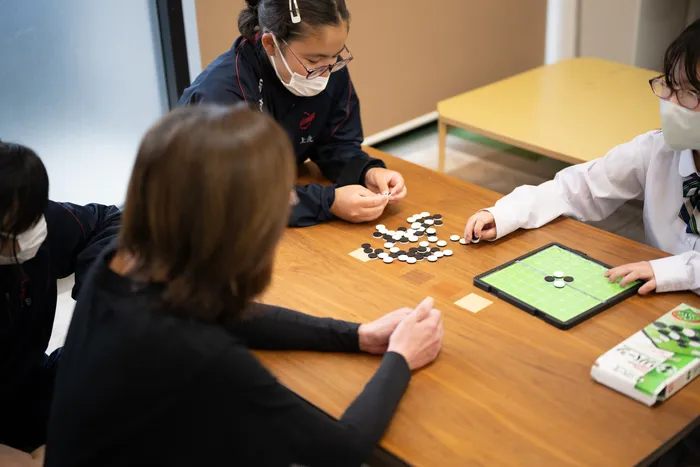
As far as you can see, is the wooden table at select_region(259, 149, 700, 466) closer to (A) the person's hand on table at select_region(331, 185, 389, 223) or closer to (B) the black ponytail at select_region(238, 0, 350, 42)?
(A) the person's hand on table at select_region(331, 185, 389, 223)

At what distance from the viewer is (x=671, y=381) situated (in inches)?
53.2

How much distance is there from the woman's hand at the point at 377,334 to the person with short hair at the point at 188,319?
1.08 feet

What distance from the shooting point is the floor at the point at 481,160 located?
398 cm

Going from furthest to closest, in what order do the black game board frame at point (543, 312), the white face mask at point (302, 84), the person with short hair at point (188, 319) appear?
the white face mask at point (302, 84)
the black game board frame at point (543, 312)
the person with short hair at point (188, 319)

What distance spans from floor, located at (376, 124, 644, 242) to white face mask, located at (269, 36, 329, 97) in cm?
186

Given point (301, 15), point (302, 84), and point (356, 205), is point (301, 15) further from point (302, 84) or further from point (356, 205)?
point (356, 205)

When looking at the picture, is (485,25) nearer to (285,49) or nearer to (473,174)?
(473,174)

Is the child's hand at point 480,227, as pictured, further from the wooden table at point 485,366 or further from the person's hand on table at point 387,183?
the person's hand on table at point 387,183

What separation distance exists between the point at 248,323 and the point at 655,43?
4.19 metres

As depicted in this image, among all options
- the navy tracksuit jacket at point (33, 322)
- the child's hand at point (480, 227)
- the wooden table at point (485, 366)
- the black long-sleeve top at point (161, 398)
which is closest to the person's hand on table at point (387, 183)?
the wooden table at point (485, 366)

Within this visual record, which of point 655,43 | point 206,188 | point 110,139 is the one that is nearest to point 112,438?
point 206,188

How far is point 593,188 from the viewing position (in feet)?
6.75

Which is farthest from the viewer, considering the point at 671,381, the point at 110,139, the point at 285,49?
the point at 110,139

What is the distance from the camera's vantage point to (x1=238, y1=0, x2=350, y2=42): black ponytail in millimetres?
Result: 1945
